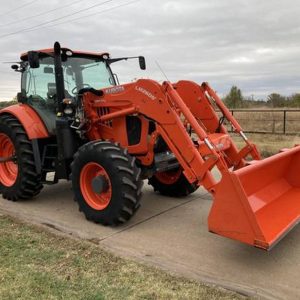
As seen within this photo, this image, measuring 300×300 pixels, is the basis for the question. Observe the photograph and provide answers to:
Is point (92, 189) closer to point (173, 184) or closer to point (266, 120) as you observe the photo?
point (173, 184)

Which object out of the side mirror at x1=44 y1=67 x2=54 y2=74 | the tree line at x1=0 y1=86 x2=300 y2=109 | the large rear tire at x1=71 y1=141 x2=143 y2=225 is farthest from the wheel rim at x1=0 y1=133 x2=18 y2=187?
the tree line at x1=0 y1=86 x2=300 y2=109

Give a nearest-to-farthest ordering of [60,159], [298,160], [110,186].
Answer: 1. [110,186]
2. [298,160]
3. [60,159]

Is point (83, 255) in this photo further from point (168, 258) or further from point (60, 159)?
point (60, 159)

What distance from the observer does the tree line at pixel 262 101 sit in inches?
1154

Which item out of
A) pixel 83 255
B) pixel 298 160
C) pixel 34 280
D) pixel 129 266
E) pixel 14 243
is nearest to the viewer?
pixel 34 280

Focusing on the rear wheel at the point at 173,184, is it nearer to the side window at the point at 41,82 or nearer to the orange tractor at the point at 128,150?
the orange tractor at the point at 128,150

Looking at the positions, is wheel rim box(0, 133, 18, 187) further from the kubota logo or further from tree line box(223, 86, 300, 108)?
tree line box(223, 86, 300, 108)

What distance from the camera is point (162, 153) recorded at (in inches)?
231

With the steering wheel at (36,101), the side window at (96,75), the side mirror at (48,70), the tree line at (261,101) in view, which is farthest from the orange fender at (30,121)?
the tree line at (261,101)

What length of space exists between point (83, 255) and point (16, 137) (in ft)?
8.74

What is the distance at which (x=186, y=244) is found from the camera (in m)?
4.60

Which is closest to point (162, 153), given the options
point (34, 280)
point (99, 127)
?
point (99, 127)

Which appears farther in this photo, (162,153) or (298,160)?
(162,153)

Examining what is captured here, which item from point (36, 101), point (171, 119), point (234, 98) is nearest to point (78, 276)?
point (171, 119)
